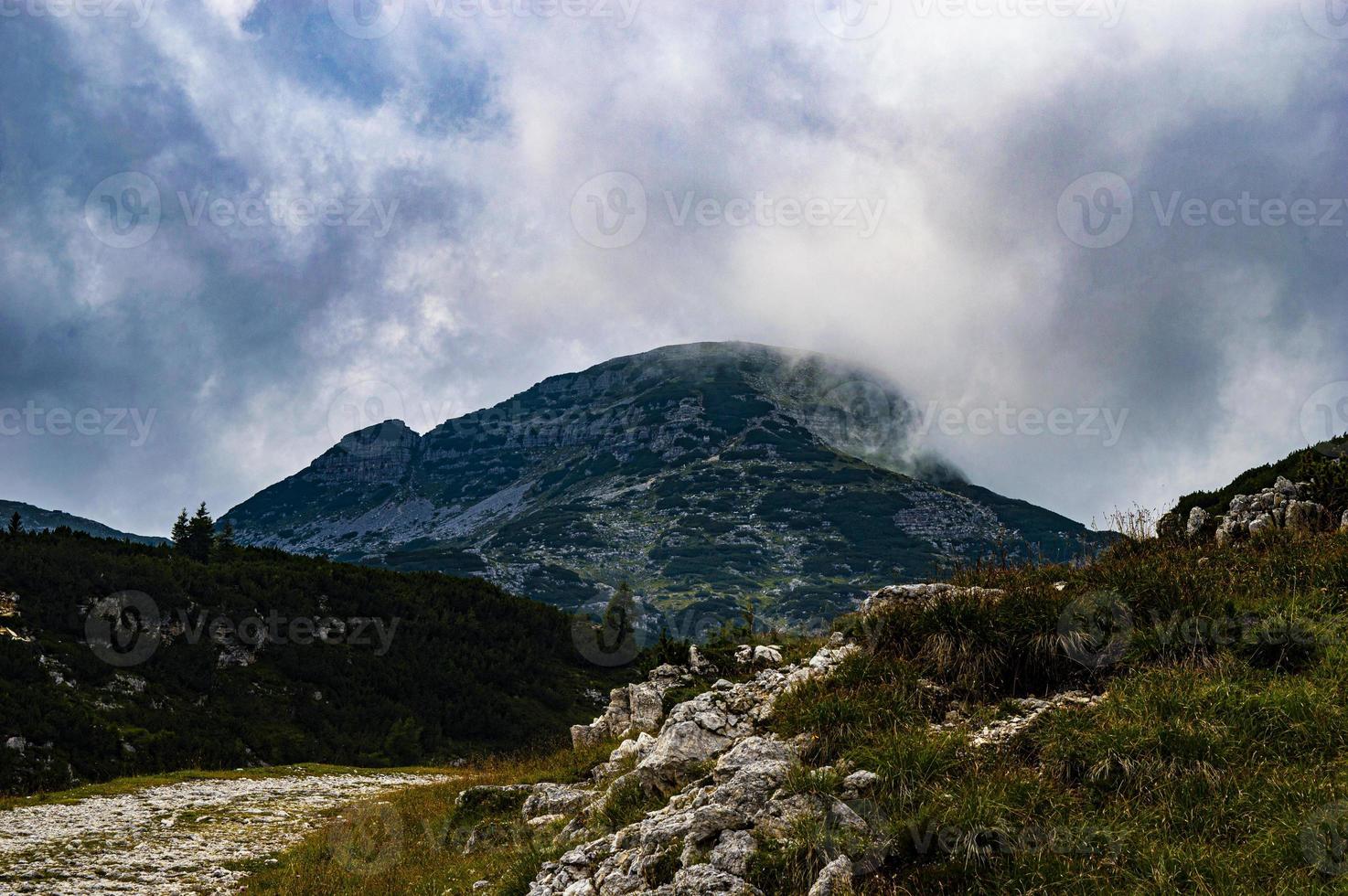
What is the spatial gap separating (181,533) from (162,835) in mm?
59973

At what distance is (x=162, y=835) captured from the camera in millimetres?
18547

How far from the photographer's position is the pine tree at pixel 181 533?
62.4m

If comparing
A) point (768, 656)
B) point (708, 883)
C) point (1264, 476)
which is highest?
point (1264, 476)

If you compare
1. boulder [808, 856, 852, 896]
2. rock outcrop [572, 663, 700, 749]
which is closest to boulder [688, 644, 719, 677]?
rock outcrop [572, 663, 700, 749]

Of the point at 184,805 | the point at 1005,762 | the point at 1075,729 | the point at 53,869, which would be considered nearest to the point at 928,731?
the point at 1005,762

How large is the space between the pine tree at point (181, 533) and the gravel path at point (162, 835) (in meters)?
42.4

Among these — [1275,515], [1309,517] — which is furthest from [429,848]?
[1275,515]

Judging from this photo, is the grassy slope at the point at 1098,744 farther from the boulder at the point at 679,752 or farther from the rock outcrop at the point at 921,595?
the boulder at the point at 679,752

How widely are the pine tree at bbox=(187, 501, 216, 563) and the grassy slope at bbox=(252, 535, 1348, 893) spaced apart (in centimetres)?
5234

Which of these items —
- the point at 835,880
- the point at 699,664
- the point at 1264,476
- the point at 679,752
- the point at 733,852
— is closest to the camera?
the point at 835,880

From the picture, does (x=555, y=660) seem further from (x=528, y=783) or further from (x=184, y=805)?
(x=528, y=783)

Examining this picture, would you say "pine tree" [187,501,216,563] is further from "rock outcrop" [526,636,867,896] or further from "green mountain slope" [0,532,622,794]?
"rock outcrop" [526,636,867,896]

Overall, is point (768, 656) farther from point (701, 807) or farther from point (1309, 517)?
point (1309, 517)

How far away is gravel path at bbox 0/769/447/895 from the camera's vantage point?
14602 millimetres
